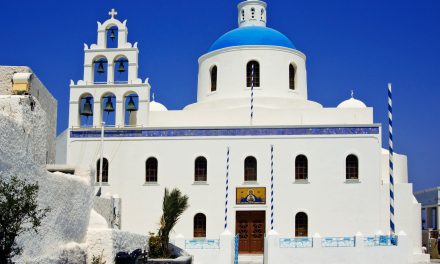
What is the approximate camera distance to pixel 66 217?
10.6m

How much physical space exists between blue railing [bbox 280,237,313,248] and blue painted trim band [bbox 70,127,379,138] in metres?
4.82

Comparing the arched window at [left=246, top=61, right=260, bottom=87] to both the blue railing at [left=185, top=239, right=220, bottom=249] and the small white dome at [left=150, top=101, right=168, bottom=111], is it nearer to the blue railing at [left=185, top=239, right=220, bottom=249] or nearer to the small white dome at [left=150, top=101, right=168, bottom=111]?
the small white dome at [left=150, top=101, right=168, bottom=111]

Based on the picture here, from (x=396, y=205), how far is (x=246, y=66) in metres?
7.71

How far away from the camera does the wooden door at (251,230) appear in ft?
72.4

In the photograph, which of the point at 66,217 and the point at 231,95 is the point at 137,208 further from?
the point at 66,217

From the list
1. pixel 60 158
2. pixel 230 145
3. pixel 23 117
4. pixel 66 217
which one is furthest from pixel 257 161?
pixel 23 117

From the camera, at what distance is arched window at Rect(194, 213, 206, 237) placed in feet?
73.6

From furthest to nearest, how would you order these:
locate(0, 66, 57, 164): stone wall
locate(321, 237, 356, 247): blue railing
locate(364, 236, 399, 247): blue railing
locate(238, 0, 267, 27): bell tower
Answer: locate(238, 0, 267, 27): bell tower
locate(364, 236, 399, 247): blue railing
locate(321, 237, 356, 247): blue railing
locate(0, 66, 57, 164): stone wall

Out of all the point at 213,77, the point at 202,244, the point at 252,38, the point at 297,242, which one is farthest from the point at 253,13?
the point at 202,244

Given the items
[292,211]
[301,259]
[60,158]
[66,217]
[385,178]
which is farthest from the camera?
[60,158]

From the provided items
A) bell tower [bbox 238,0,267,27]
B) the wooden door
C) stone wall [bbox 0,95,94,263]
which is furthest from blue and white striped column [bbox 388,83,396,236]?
stone wall [bbox 0,95,94,263]

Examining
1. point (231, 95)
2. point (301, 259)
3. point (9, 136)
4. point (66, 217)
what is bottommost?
point (301, 259)

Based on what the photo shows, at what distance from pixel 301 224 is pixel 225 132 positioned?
4.12 m

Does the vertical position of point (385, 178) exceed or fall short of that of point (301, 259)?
it exceeds it
